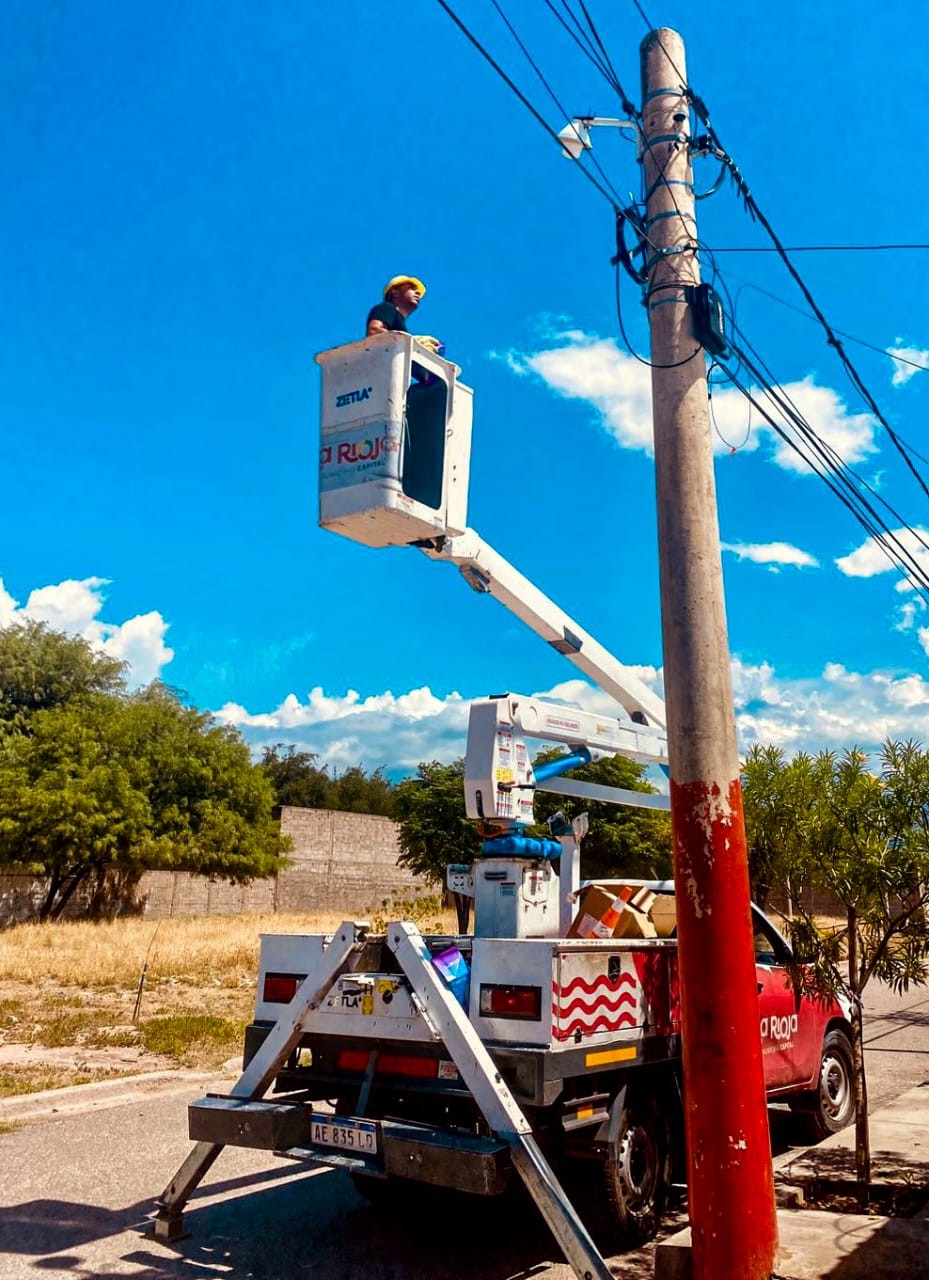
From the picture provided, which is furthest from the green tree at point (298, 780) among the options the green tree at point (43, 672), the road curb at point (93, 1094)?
the road curb at point (93, 1094)

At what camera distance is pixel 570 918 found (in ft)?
24.2

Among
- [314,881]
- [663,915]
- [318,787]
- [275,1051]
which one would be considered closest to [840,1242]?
[663,915]

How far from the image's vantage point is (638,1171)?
5828 millimetres

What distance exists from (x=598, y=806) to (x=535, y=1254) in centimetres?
3327

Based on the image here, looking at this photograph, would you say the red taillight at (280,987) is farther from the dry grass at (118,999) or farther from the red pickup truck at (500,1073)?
the dry grass at (118,999)

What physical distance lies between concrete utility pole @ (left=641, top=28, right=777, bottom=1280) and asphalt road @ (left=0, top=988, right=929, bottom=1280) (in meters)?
0.96

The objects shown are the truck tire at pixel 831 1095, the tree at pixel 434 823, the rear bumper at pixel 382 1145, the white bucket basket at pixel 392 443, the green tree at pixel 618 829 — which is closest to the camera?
the rear bumper at pixel 382 1145

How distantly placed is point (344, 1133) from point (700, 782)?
252cm

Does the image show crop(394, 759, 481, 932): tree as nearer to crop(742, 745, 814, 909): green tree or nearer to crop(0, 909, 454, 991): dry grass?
crop(0, 909, 454, 991): dry grass

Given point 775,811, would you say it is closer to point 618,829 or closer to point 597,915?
point 597,915

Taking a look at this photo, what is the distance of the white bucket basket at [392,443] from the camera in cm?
638

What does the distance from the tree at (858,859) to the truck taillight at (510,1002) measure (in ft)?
7.89

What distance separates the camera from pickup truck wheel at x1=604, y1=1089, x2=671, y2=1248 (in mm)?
5473

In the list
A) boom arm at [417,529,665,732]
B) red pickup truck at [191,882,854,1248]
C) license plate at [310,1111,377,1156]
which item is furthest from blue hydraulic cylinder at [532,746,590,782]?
license plate at [310,1111,377,1156]
